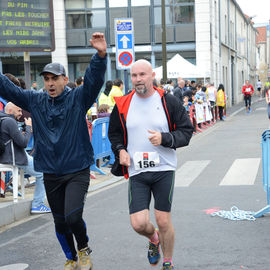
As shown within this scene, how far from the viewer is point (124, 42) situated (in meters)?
12.3

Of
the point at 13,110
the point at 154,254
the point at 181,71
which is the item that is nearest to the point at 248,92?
the point at 181,71

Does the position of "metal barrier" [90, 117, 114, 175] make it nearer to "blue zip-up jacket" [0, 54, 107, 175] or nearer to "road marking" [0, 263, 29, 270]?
"road marking" [0, 263, 29, 270]

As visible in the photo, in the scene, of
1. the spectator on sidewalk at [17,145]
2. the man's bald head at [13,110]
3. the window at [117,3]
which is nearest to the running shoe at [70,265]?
the spectator on sidewalk at [17,145]

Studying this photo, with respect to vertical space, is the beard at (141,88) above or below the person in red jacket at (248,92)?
above

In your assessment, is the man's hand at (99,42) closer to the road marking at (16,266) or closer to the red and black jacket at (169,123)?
the red and black jacket at (169,123)

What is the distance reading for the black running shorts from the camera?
4324mm

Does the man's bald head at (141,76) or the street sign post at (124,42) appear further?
the street sign post at (124,42)

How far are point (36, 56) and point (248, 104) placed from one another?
1268 cm

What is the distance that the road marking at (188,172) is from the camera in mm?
9156

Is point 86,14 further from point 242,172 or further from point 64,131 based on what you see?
point 64,131

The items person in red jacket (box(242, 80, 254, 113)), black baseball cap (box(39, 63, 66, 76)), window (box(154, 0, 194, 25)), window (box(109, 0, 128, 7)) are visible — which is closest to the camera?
black baseball cap (box(39, 63, 66, 76))

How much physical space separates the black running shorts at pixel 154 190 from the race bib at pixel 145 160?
0.23 feet

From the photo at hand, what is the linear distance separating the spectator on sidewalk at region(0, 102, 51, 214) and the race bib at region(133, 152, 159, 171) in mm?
2728

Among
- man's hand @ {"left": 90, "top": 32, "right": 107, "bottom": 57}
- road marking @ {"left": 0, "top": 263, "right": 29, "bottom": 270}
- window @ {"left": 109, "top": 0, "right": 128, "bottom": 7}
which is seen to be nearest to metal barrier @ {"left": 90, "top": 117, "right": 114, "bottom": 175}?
road marking @ {"left": 0, "top": 263, "right": 29, "bottom": 270}
